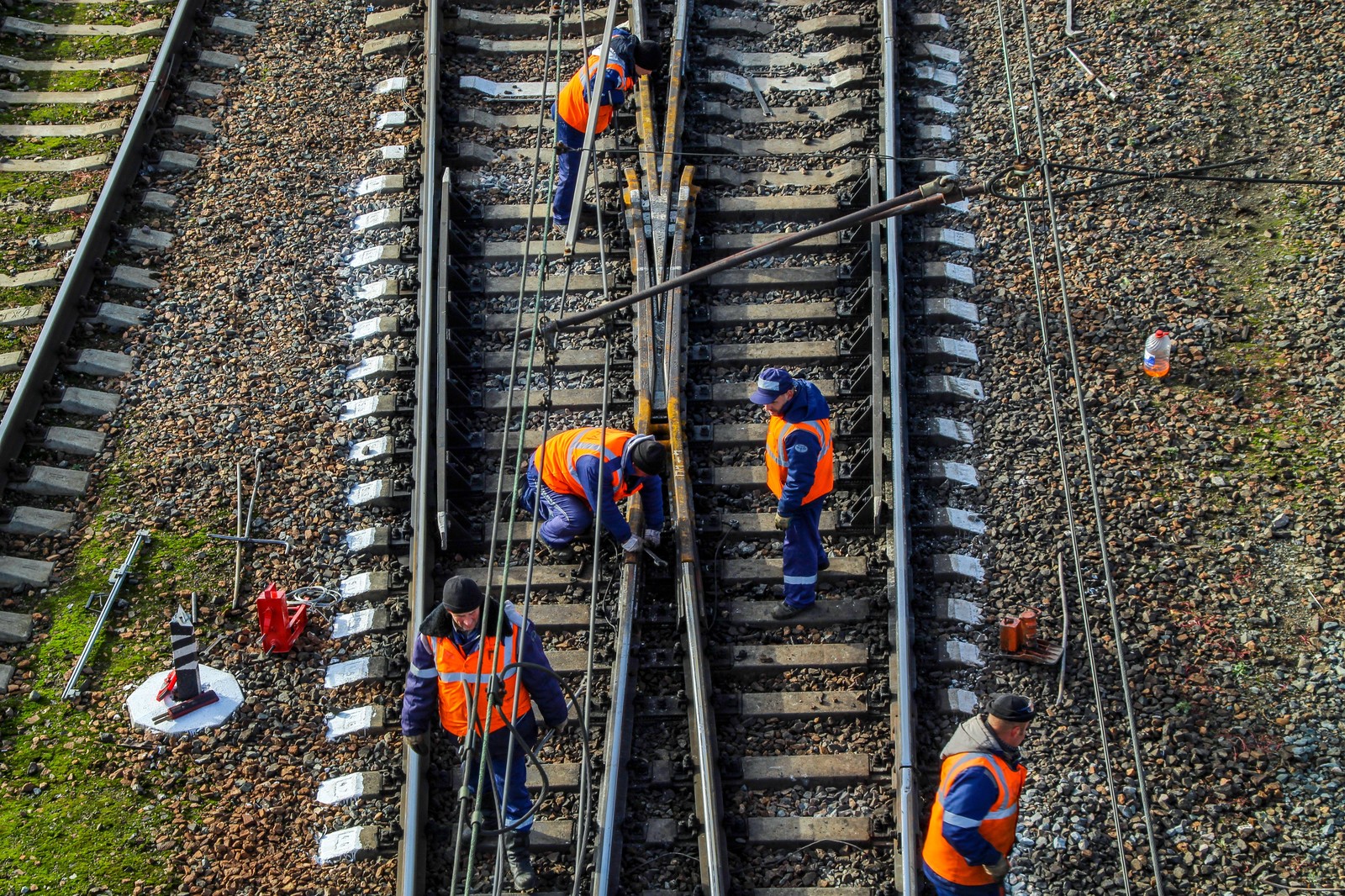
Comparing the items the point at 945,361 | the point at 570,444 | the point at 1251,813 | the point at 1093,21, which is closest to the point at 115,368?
the point at 570,444

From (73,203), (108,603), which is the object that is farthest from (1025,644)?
(73,203)

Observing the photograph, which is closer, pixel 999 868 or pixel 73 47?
pixel 999 868

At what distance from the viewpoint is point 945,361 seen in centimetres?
888

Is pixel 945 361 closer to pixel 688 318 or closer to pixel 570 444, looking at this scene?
pixel 688 318

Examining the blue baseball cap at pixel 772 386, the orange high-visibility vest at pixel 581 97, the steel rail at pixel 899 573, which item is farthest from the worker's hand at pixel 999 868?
the orange high-visibility vest at pixel 581 97

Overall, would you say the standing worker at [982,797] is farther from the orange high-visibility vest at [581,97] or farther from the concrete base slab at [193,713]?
the orange high-visibility vest at [581,97]

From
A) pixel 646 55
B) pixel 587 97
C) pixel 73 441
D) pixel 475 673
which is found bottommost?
pixel 475 673

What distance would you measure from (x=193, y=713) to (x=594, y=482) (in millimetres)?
2737

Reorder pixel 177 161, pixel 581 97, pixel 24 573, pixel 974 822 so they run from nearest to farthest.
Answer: pixel 974 822 → pixel 24 573 → pixel 581 97 → pixel 177 161

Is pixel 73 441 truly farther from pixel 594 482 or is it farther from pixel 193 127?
pixel 594 482

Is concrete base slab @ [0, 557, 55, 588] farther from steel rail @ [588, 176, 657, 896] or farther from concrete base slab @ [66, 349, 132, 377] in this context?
steel rail @ [588, 176, 657, 896]

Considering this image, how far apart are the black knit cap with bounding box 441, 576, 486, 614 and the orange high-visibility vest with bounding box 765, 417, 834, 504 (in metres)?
2.22

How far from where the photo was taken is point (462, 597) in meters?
5.96

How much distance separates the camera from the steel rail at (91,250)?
339 inches
